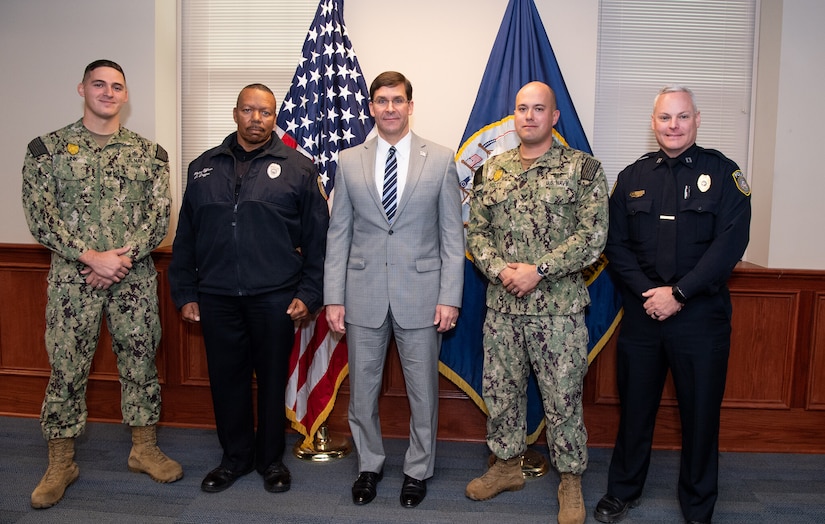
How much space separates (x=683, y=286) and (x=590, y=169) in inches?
23.4

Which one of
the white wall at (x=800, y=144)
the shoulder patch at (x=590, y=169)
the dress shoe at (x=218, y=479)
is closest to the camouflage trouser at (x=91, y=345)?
the dress shoe at (x=218, y=479)

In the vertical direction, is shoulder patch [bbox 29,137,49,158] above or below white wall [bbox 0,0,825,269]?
below

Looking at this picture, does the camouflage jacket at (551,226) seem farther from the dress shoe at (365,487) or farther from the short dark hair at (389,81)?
the dress shoe at (365,487)

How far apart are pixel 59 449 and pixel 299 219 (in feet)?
4.80

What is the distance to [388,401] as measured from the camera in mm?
3635

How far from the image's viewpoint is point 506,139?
10.9 ft

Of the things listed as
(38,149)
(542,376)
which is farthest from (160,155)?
(542,376)

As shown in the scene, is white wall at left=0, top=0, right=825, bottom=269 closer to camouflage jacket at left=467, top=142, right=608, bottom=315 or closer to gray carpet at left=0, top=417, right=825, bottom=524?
camouflage jacket at left=467, top=142, right=608, bottom=315

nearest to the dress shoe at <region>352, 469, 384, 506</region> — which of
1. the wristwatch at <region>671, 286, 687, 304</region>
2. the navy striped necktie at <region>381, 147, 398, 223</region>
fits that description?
the navy striped necktie at <region>381, 147, 398, 223</region>

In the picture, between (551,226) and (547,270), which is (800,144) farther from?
(547,270)

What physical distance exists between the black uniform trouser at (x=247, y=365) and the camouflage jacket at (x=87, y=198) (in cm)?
45

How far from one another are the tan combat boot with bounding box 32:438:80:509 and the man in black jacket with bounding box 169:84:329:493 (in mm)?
615

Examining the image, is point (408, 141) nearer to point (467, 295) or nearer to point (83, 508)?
point (467, 295)

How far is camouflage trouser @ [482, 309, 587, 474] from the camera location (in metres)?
2.66
